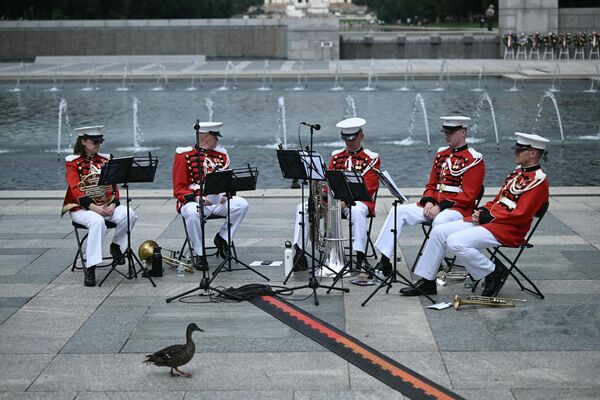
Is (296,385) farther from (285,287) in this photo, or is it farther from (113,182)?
(113,182)

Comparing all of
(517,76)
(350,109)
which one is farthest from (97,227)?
(517,76)

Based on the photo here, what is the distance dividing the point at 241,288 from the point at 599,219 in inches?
219

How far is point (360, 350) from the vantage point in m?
8.15

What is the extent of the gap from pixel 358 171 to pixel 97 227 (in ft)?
9.14

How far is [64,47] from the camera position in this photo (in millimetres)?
47469

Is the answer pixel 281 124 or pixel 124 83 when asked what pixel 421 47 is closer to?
pixel 124 83

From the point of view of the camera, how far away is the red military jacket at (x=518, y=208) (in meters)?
9.45

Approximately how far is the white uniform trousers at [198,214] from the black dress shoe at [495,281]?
2931 millimetres

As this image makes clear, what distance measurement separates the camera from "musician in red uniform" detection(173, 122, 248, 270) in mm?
10953

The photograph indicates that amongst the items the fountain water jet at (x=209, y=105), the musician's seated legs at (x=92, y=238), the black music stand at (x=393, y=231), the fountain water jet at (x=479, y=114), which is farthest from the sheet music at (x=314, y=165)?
the fountain water jet at (x=209, y=105)

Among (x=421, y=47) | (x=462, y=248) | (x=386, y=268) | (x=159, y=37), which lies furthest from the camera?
(x=421, y=47)

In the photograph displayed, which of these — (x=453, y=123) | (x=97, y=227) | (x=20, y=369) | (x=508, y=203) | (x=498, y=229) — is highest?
(x=453, y=123)

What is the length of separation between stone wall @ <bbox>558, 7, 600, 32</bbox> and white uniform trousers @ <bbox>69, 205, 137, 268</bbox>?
4017 cm

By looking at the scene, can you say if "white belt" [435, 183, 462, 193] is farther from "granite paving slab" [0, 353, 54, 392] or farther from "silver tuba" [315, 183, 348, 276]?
"granite paving slab" [0, 353, 54, 392]
